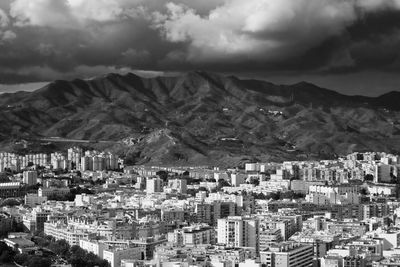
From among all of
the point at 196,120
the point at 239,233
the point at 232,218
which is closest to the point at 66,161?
the point at 196,120

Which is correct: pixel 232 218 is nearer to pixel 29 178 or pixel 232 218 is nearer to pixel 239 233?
pixel 239 233

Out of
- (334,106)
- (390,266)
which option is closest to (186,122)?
(334,106)

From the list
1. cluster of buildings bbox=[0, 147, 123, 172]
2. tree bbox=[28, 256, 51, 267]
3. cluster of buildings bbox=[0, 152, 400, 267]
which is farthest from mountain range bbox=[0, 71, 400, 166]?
tree bbox=[28, 256, 51, 267]

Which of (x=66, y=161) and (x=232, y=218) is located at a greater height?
(x=66, y=161)

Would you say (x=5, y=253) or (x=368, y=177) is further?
(x=368, y=177)

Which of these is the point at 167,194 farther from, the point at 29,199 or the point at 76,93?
the point at 76,93

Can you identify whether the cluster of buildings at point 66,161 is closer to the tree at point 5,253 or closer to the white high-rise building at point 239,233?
the tree at point 5,253
